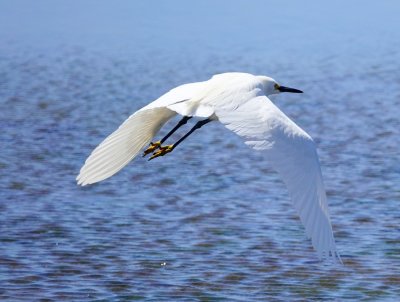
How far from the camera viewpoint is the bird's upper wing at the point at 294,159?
7230 millimetres

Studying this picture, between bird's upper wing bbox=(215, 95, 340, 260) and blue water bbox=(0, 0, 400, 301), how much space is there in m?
1.80

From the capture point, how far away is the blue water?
31.2 ft

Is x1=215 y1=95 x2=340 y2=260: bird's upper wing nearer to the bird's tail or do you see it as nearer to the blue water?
the bird's tail

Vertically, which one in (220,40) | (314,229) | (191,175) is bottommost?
(220,40)

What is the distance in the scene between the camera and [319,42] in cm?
2873

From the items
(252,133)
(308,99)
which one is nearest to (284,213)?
(252,133)

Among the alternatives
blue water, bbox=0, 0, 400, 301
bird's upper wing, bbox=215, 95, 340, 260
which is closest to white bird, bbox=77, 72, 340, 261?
bird's upper wing, bbox=215, 95, 340, 260

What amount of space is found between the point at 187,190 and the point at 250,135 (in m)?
5.05

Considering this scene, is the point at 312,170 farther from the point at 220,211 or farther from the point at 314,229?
the point at 220,211

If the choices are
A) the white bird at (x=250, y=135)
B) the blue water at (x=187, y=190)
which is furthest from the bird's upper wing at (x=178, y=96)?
the blue water at (x=187, y=190)

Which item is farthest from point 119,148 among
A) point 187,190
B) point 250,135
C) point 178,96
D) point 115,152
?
point 187,190

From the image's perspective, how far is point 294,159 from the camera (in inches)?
296

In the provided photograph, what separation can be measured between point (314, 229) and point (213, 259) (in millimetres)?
2912

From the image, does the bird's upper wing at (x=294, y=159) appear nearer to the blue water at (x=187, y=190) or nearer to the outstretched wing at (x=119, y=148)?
the outstretched wing at (x=119, y=148)
